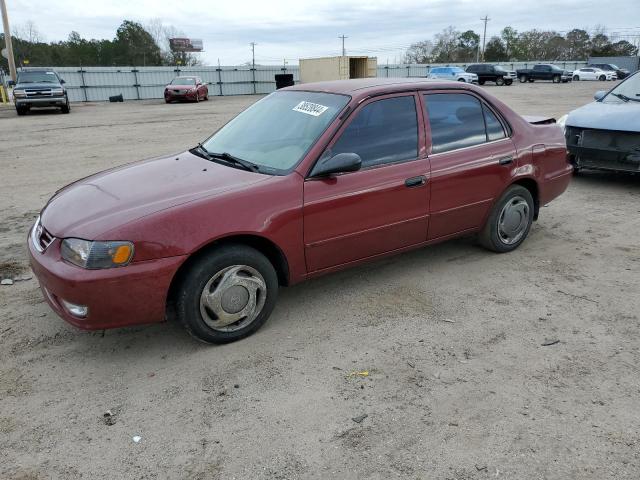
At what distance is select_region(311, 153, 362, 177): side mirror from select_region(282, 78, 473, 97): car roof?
0.66m

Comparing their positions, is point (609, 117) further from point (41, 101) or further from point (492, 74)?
point (492, 74)

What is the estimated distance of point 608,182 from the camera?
800 centimetres

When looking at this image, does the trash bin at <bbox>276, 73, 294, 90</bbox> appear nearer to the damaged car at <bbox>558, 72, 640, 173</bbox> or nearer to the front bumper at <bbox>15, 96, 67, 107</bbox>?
the front bumper at <bbox>15, 96, 67, 107</bbox>

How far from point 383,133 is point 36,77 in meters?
21.7

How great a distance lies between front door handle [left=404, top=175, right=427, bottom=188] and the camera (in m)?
4.04

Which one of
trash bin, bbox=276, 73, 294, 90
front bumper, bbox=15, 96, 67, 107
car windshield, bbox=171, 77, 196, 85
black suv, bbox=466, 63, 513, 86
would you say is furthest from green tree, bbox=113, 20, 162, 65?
front bumper, bbox=15, 96, 67, 107

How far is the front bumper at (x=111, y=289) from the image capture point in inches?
118

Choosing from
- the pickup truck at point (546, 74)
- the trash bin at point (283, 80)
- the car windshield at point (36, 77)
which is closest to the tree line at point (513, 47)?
the pickup truck at point (546, 74)

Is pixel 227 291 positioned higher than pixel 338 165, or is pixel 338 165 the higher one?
pixel 338 165

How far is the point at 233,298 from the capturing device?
340cm

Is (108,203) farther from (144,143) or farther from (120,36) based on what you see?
(120,36)

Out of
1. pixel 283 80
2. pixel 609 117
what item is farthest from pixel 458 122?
pixel 283 80

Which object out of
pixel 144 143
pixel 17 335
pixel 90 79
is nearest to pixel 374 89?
pixel 17 335

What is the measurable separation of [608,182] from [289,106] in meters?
6.01
